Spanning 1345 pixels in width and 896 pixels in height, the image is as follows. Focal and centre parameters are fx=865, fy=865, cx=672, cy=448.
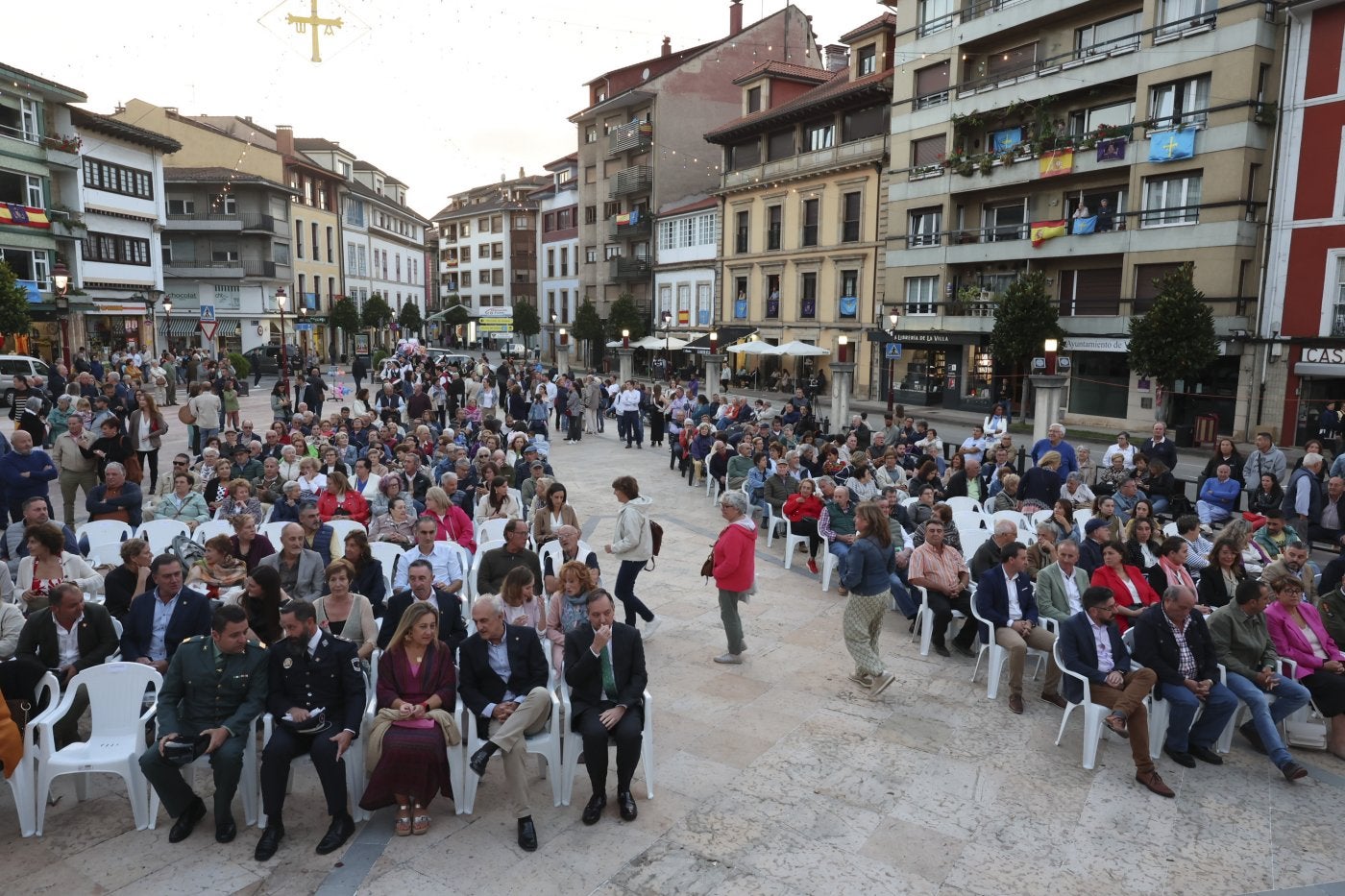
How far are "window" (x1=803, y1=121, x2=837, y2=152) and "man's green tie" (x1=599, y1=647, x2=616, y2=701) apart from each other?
33.8m

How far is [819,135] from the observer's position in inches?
1433

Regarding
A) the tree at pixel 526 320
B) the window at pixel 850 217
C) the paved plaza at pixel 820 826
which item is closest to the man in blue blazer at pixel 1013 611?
the paved plaza at pixel 820 826

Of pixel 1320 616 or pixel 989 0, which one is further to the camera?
pixel 989 0

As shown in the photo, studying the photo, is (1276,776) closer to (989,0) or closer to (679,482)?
(679,482)

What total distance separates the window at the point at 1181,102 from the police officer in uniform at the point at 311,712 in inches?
1051

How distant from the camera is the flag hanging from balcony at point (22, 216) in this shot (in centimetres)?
3078

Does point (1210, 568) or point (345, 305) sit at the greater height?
point (345, 305)

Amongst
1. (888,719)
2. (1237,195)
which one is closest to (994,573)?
(888,719)

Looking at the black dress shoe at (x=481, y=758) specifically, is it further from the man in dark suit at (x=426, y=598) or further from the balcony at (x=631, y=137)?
the balcony at (x=631, y=137)

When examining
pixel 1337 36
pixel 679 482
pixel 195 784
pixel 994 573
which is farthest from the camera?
pixel 1337 36

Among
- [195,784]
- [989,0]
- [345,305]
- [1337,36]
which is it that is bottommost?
[195,784]

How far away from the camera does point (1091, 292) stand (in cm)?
2772

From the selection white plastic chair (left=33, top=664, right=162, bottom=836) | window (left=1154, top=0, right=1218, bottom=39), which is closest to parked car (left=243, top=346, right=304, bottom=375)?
window (left=1154, top=0, right=1218, bottom=39)

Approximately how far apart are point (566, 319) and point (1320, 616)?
186ft
